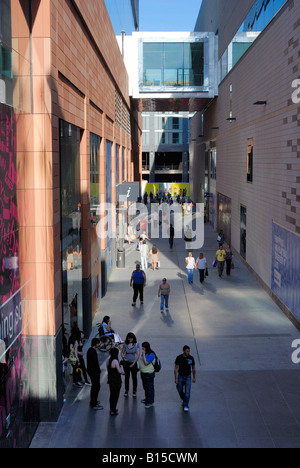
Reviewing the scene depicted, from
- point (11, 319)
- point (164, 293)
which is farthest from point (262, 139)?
point (11, 319)

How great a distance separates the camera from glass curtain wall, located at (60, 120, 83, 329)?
1158 cm

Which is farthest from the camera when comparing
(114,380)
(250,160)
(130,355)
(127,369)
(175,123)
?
(175,123)

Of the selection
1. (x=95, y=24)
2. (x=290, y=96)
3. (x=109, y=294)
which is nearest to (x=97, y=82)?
(x=95, y=24)

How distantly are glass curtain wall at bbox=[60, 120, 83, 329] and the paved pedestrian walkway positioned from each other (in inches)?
69.1

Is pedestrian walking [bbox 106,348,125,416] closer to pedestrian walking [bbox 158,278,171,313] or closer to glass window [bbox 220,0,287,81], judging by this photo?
pedestrian walking [bbox 158,278,171,313]

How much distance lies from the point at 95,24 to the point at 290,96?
6.77 m

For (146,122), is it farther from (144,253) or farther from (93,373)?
(93,373)

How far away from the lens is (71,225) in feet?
42.0

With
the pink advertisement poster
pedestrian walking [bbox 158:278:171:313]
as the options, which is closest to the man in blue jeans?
the pink advertisement poster

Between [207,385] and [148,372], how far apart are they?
2.03 m

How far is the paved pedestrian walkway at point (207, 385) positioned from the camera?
30.5 ft

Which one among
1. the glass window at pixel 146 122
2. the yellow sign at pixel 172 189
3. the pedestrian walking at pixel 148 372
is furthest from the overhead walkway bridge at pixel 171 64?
the glass window at pixel 146 122

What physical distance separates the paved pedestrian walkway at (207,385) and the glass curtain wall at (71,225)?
69.1 inches

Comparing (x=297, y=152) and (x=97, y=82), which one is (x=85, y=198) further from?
(x=297, y=152)
